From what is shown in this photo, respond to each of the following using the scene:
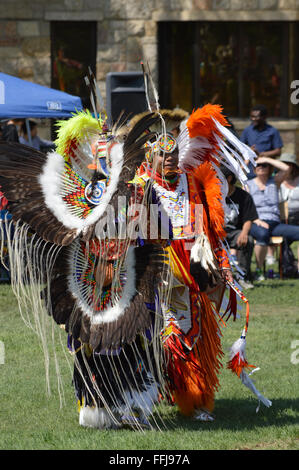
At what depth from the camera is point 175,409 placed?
536 cm

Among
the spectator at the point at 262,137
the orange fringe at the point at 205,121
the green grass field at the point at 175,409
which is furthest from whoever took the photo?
the spectator at the point at 262,137

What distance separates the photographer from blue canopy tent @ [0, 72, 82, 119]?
984 cm

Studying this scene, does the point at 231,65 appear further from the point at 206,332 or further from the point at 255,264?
the point at 206,332

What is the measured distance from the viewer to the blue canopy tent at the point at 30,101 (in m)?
9.84

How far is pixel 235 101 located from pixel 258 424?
11.6 m

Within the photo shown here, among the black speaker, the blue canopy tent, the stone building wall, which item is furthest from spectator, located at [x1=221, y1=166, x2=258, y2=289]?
the stone building wall

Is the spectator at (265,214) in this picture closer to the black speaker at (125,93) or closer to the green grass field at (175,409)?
the black speaker at (125,93)

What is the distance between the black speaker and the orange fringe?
14.6ft

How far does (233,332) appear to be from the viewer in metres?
7.38

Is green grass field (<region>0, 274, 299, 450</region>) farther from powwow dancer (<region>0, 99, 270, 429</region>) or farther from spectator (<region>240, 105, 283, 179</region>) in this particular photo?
spectator (<region>240, 105, 283, 179</region>)

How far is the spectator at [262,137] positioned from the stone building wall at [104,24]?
12.8ft

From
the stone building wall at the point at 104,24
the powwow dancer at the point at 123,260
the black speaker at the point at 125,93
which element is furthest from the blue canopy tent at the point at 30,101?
the powwow dancer at the point at 123,260

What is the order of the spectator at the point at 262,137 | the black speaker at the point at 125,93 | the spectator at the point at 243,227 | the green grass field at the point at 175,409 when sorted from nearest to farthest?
1. the green grass field at the point at 175,409
2. the spectator at the point at 243,227
3. the black speaker at the point at 125,93
4. the spectator at the point at 262,137

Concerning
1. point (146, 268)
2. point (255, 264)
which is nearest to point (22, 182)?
point (146, 268)
